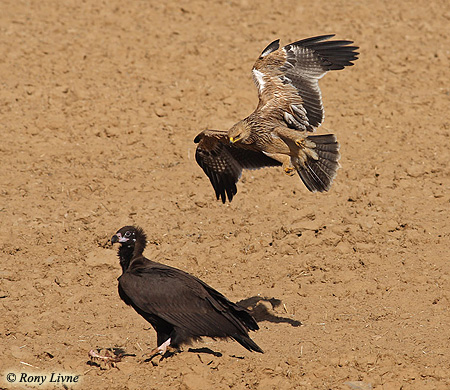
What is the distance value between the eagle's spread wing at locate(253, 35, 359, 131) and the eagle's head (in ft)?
1.61

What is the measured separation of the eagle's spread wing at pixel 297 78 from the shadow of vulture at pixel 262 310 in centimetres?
216

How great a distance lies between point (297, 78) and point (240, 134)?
1.34 m

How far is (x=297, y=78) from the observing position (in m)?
9.85

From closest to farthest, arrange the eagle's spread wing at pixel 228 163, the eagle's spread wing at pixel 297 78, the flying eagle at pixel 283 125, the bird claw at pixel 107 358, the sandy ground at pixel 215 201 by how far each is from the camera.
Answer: the bird claw at pixel 107 358 < the sandy ground at pixel 215 201 < the flying eagle at pixel 283 125 < the eagle's spread wing at pixel 297 78 < the eagle's spread wing at pixel 228 163

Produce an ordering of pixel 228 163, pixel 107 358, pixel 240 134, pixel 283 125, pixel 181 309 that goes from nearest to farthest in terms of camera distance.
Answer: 1. pixel 107 358
2. pixel 181 309
3. pixel 240 134
4. pixel 283 125
5. pixel 228 163

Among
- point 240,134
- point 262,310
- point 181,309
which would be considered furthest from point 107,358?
point 240,134

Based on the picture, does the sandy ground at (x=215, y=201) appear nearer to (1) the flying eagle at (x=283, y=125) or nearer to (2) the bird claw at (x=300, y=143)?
(1) the flying eagle at (x=283, y=125)

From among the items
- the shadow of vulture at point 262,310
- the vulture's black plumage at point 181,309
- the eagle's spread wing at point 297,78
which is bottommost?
the shadow of vulture at point 262,310

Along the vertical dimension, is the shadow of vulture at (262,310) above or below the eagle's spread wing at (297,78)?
below

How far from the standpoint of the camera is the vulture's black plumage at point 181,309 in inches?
298

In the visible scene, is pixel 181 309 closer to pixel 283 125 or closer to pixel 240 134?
pixel 240 134

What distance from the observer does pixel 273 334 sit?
863 centimetres

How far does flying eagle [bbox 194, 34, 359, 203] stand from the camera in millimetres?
9125

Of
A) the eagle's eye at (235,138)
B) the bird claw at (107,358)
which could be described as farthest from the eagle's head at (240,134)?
the bird claw at (107,358)
